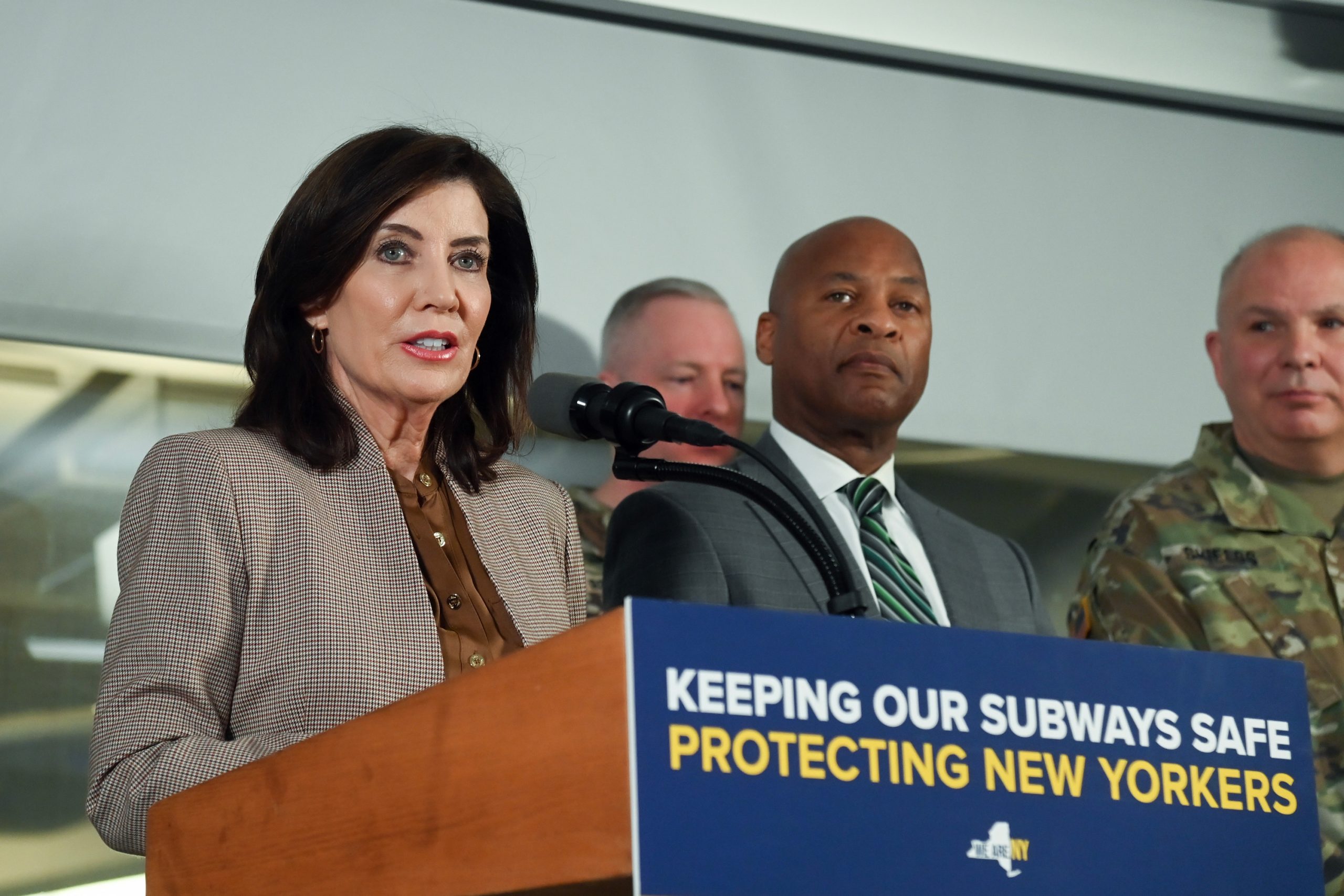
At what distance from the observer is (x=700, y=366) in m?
3.47

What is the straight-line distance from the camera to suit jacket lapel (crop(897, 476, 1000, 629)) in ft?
7.99

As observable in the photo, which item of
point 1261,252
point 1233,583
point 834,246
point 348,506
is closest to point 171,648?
point 348,506

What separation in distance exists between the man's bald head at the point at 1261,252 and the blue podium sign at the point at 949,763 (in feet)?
7.34

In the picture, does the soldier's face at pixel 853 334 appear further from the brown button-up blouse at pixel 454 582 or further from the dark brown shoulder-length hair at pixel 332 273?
the brown button-up blouse at pixel 454 582

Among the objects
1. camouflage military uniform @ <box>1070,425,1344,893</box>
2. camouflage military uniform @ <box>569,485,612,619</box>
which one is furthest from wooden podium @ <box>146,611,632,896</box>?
camouflage military uniform @ <box>1070,425,1344,893</box>

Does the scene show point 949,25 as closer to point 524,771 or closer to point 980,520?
point 980,520

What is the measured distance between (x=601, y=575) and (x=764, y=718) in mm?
2082

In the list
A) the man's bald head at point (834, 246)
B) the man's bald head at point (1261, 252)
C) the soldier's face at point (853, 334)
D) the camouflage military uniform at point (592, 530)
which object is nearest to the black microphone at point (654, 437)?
the soldier's face at point (853, 334)

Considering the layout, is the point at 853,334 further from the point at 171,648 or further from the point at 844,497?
the point at 171,648

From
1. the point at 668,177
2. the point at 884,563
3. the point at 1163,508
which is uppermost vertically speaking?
the point at 668,177

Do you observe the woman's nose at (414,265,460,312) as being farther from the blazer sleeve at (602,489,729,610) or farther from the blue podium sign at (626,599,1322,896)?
the blue podium sign at (626,599,1322,896)

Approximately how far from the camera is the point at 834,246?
2.69 metres

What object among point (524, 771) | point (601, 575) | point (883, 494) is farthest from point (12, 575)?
point (524, 771)

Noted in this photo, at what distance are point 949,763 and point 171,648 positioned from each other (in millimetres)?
845
